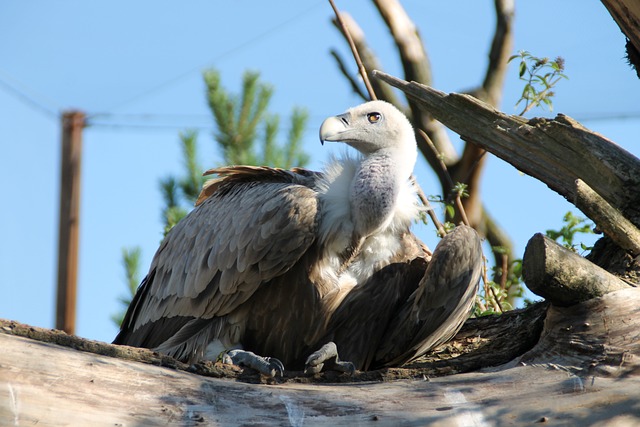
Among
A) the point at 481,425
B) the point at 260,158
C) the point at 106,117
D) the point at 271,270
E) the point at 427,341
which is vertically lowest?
the point at 481,425

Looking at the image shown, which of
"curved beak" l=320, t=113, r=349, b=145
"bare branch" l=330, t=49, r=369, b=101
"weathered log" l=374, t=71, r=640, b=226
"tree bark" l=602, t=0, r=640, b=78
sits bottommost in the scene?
"weathered log" l=374, t=71, r=640, b=226

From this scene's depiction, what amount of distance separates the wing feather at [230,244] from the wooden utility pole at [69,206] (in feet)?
17.9

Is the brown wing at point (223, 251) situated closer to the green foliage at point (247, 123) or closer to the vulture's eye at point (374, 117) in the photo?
the vulture's eye at point (374, 117)

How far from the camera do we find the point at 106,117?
525 inches

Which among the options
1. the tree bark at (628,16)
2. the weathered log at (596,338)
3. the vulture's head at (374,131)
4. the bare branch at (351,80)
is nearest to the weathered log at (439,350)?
the weathered log at (596,338)

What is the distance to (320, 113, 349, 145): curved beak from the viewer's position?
632 centimetres

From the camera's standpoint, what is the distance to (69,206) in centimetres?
1280

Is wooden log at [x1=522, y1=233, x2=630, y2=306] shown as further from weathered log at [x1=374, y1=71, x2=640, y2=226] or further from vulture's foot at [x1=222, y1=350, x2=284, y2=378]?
vulture's foot at [x1=222, y1=350, x2=284, y2=378]

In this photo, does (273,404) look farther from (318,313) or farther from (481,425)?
(318,313)

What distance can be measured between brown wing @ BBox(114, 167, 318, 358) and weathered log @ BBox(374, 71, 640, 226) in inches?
43.1

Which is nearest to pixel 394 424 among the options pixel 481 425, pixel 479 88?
pixel 481 425

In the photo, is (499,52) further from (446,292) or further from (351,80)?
(446,292)

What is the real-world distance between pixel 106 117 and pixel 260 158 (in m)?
3.01

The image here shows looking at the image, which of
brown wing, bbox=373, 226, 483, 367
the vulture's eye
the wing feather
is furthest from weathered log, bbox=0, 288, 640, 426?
the vulture's eye
